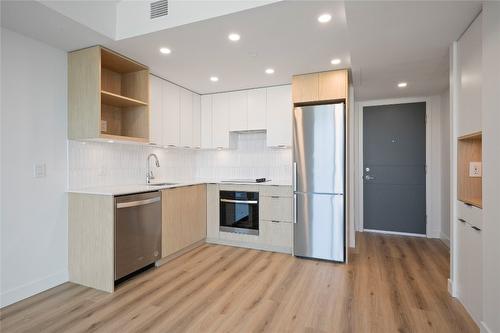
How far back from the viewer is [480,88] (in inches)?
75.4

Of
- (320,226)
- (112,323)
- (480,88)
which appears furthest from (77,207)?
(480,88)

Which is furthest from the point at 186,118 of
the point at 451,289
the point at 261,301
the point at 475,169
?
the point at 451,289

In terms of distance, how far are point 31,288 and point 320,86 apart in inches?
143

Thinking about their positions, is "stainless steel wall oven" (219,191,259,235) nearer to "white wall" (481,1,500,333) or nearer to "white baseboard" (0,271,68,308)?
"white baseboard" (0,271,68,308)

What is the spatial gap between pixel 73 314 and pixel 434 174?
16.4ft

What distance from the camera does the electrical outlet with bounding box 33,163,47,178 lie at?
2.47m

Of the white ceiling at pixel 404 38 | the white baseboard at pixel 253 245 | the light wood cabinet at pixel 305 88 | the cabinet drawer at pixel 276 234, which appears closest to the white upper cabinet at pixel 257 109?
the light wood cabinet at pixel 305 88

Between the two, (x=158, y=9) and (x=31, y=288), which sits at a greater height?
(x=158, y=9)

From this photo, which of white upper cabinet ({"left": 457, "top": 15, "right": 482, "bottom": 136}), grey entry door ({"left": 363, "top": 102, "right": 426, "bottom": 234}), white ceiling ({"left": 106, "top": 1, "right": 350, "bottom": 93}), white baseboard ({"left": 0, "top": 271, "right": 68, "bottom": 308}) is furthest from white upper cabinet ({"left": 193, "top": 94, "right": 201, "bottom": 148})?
white upper cabinet ({"left": 457, "top": 15, "right": 482, "bottom": 136})

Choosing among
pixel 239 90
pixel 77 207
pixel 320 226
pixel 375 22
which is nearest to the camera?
pixel 375 22

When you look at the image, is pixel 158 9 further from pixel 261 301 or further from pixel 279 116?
pixel 261 301

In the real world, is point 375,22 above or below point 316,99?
above

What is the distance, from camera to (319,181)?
3268 millimetres

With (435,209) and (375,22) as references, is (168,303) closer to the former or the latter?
(375,22)
